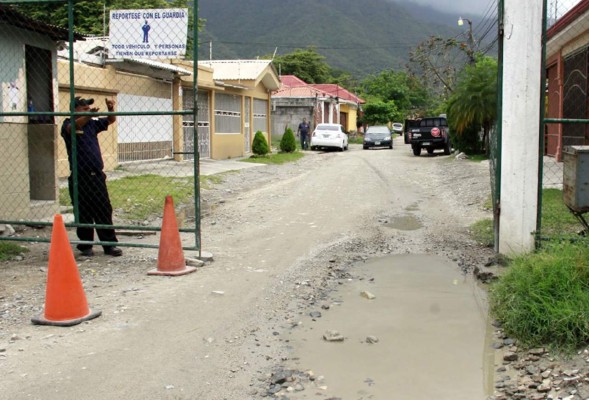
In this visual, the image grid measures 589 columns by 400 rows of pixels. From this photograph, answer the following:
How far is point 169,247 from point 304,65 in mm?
63560

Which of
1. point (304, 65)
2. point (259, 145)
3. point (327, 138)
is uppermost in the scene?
point (304, 65)

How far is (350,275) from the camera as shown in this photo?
270 inches

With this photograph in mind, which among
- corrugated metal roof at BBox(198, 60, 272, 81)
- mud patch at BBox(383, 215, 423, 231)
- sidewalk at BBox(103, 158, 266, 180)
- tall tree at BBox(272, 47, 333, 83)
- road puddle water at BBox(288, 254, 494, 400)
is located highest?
tall tree at BBox(272, 47, 333, 83)

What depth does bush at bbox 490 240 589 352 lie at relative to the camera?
448cm

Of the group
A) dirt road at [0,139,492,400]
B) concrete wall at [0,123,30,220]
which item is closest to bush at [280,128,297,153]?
dirt road at [0,139,492,400]

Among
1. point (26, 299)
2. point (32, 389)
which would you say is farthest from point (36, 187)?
point (32, 389)

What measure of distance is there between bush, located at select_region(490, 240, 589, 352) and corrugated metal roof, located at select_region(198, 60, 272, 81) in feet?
74.8

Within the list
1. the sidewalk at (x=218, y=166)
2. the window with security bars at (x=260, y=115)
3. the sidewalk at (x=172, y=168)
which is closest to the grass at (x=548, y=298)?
the sidewalk at (x=172, y=168)

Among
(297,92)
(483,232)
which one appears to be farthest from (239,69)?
(483,232)

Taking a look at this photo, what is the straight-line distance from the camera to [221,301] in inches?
230

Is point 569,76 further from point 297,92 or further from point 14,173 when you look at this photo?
point 297,92

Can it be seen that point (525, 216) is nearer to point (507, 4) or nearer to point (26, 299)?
point (507, 4)

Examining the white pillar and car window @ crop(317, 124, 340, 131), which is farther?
car window @ crop(317, 124, 340, 131)

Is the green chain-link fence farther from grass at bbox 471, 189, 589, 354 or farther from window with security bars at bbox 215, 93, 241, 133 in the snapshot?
window with security bars at bbox 215, 93, 241, 133
